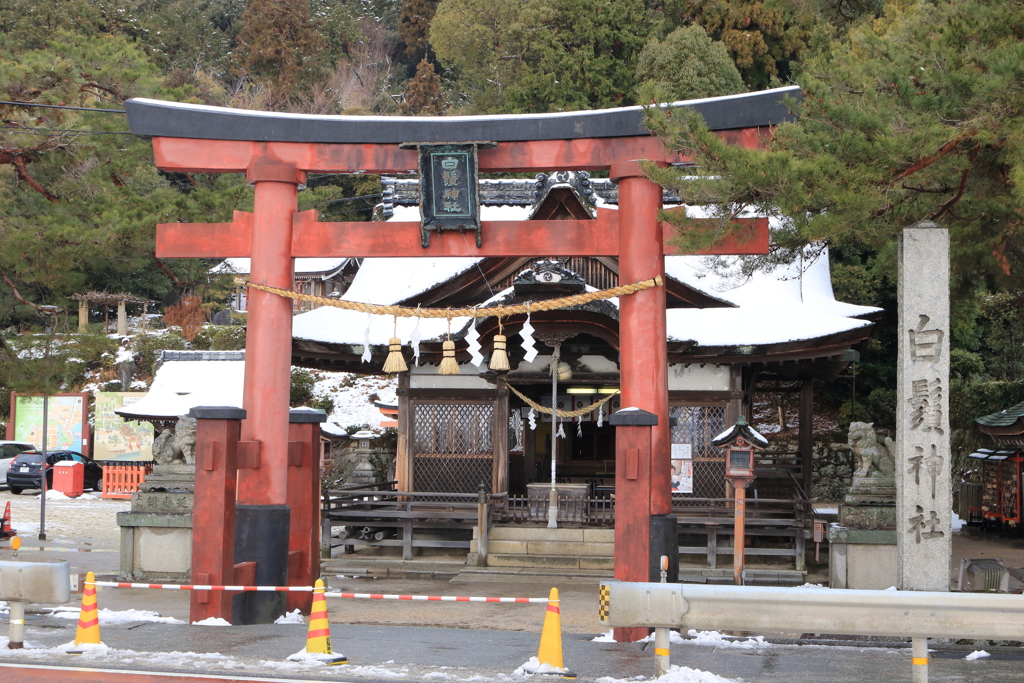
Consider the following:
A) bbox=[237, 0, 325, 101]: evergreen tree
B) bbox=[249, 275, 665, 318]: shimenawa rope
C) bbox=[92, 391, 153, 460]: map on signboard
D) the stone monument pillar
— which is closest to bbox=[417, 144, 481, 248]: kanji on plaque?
bbox=[249, 275, 665, 318]: shimenawa rope

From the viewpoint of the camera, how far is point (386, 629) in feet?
34.5

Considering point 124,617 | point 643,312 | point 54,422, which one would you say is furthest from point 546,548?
point 54,422

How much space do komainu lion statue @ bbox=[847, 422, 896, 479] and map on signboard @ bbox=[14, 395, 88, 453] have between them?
27.9m

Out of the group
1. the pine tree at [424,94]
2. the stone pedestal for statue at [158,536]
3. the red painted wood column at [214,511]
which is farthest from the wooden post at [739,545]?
the pine tree at [424,94]

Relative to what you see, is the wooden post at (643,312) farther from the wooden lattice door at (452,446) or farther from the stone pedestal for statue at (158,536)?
the stone pedestal for statue at (158,536)

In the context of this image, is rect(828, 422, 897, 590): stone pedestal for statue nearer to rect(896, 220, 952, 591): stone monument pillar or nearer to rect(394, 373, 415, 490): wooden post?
rect(896, 220, 952, 591): stone monument pillar

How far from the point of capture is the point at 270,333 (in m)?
11.7

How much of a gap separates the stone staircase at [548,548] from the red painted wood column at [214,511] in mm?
6630

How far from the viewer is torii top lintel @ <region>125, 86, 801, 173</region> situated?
11.5 meters

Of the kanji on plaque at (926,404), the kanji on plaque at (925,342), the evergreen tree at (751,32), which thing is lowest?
the kanji on plaque at (926,404)

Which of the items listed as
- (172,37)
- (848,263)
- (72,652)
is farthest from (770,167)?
(172,37)

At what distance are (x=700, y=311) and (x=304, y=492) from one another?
30.6 ft

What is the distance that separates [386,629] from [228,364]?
73.7 ft

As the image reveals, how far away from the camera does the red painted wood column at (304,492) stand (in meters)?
→ 11.8
